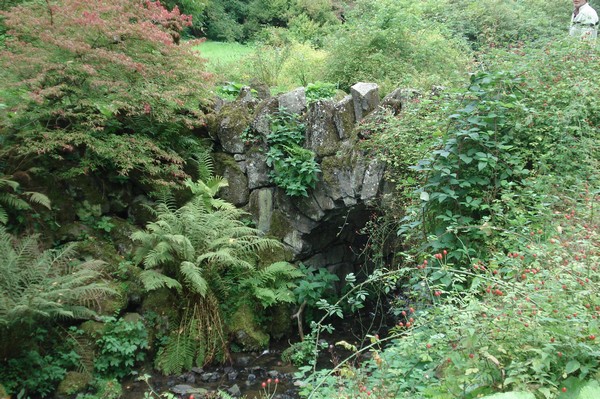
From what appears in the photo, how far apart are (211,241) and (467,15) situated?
33.2ft

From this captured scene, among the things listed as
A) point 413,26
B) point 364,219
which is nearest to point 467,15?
point 413,26

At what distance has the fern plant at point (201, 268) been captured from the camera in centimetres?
646

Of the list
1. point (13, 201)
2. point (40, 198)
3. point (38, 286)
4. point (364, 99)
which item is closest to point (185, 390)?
point (38, 286)

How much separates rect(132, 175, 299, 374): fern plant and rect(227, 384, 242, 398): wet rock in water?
2.04ft

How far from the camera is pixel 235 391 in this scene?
6.00 meters

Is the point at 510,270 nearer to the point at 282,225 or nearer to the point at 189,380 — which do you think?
the point at 189,380

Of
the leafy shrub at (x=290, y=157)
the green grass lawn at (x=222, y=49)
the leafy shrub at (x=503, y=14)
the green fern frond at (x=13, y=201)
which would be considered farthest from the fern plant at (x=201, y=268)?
the leafy shrub at (x=503, y=14)

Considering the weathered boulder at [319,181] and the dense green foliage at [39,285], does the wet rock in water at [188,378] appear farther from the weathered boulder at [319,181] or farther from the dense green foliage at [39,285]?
the weathered boulder at [319,181]

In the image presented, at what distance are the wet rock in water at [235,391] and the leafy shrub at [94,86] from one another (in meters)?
2.80

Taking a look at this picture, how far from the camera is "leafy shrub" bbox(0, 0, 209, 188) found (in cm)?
615

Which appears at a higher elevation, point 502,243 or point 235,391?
point 502,243

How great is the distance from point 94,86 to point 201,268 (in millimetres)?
2592

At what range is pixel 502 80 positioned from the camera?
185 inches

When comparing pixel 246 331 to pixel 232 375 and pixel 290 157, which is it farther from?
pixel 290 157
